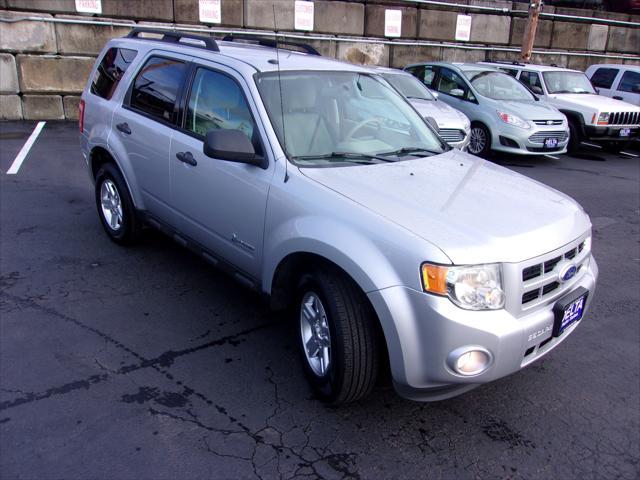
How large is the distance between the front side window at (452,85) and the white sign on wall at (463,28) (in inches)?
236

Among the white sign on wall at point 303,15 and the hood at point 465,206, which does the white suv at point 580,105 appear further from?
the hood at point 465,206

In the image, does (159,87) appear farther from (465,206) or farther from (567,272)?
(567,272)

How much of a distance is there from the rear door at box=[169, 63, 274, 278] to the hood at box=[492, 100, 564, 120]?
764cm

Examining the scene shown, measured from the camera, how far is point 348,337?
9.25ft

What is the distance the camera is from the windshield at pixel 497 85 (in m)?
10.9

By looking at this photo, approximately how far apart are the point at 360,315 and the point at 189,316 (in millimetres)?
1722

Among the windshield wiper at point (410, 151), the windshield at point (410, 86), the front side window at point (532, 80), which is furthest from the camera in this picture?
the front side window at point (532, 80)

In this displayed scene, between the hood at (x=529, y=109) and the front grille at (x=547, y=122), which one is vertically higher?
the hood at (x=529, y=109)

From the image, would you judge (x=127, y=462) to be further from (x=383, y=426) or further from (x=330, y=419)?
(x=383, y=426)

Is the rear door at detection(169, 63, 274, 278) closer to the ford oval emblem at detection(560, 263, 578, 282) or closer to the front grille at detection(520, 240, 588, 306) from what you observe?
the front grille at detection(520, 240, 588, 306)

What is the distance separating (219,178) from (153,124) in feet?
3.51

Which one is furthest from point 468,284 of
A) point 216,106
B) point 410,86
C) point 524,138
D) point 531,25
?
point 531,25

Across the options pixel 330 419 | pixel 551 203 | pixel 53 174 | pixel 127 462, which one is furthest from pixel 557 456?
pixel 53 174

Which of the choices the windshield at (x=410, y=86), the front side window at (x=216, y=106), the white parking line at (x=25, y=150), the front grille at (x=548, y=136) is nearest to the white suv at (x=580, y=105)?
the front grille at (x=548, y=136)
